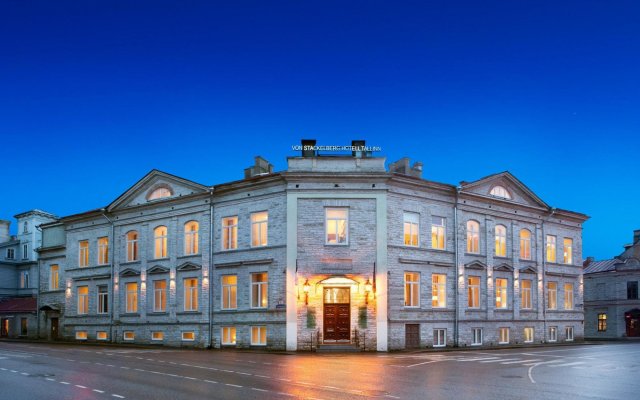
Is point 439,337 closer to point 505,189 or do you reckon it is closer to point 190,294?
A: point 505,189

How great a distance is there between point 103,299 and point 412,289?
→ 78.4 feet

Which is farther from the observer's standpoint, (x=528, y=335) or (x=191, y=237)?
(x=528, y=335)

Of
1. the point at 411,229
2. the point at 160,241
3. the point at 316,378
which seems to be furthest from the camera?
the point at 160,241

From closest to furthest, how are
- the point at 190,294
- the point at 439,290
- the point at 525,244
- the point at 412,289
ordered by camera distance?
the point at 412,289, the point at 439,290, the point at 190,294, the point at 525,244

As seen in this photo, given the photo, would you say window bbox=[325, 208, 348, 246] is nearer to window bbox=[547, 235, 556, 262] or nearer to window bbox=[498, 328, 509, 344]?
window bbox=[498, 328, 509, 344]

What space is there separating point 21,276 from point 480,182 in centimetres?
5801

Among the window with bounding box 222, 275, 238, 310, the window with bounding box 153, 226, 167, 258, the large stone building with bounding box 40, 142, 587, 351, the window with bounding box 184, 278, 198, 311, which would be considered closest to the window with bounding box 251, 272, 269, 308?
the large stone building with bounding box 40, 142, 587, 351

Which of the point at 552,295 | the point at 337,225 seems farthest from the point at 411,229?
the point at 552,295

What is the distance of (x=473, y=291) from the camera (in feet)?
149

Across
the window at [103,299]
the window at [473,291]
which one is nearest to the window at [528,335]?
the window at [473,291]

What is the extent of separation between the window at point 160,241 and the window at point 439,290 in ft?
60.0

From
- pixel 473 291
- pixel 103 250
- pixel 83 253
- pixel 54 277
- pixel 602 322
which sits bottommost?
pixel 602 322

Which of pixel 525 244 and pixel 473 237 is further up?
pixel 473 237

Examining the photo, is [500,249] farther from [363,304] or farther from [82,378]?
[82,378]
